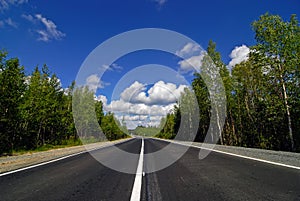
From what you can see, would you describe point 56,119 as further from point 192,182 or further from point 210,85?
point 192,182

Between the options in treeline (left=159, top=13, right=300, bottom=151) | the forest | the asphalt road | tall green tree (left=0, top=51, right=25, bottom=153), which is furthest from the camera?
treeline (left=159, top=13, right=300, bottom=151)

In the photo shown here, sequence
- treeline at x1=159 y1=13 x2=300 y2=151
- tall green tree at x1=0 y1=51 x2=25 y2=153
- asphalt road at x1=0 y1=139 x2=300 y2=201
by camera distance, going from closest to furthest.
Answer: asphalt road at x1=0 y1=139 x2=300 y2=201
tall green tree at x1=0 y1=51 x2=25 y2=153
treeline at x1=159 y1=13 x2=300 y2=151

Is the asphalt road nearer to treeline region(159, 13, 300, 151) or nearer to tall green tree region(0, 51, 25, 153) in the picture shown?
tall green tree region(0, 51, 25, 153)

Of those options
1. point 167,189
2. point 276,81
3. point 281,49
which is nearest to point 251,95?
point 276,81

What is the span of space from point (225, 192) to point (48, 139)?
31.8 m

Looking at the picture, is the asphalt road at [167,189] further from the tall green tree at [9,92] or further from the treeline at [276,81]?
the treeline at [276,81]

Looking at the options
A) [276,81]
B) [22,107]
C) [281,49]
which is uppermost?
[281,49]

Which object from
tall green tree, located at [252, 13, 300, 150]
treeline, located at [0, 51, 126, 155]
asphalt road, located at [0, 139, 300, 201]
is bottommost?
asphalt road, located at [0, 139, 300, 201]

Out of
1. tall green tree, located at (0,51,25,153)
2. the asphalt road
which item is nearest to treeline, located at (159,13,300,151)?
the asphalt road

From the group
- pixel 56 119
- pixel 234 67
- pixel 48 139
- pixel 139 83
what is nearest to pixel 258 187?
pixel 56 119

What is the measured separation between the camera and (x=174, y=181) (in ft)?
15.4

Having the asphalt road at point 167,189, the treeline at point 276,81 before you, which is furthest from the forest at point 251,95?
the asphalt road at point 167,189

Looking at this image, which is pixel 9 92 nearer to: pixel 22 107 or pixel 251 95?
pixel 22 107

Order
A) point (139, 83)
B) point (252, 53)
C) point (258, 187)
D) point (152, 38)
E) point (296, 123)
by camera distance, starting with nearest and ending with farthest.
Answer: point (258, 187), point (296, 123), point (252, 53), point (152, 38), point (139, 83)
